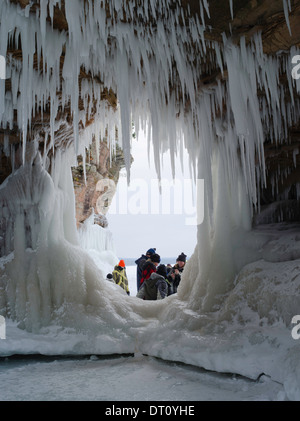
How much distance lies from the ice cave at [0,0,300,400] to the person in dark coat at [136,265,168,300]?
2.69ft

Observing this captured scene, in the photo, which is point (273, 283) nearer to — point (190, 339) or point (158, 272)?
point (190, 339)

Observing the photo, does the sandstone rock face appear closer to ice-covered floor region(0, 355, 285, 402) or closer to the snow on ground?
the snow on ground

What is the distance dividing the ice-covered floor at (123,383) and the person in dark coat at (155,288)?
2.27 meters

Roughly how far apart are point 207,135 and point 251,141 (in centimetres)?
66

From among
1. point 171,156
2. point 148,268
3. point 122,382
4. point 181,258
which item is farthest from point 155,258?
point 122,382

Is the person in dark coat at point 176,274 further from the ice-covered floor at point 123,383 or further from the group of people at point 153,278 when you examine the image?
the ice-covered floor at point 123,383

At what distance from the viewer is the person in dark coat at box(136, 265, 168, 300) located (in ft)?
22.3

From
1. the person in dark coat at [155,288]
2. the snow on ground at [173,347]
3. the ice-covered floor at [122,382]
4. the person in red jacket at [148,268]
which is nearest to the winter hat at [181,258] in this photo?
the person in red jacket at [148,268]

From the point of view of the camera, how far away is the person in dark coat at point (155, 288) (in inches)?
267

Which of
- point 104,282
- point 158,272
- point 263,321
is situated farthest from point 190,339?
point 158,272

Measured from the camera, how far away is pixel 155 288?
22.8ft

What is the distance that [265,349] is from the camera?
3.70 metres

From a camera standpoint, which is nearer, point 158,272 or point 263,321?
point 263,321

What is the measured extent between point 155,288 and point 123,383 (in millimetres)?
3394
